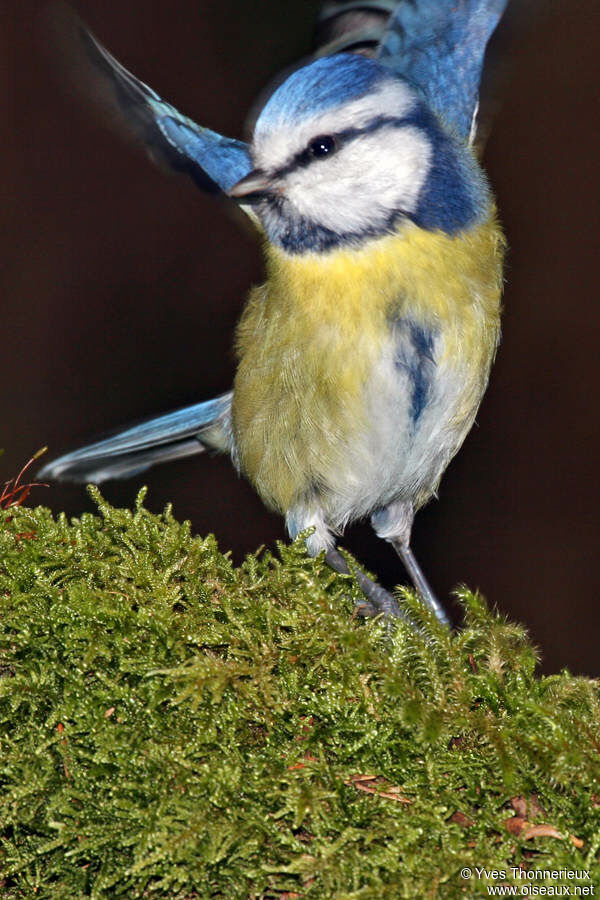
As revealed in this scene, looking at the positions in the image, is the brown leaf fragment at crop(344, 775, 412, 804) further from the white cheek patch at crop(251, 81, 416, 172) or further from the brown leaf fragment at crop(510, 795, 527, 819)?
the white cheek patch at crop(251, 81, 416, 172)

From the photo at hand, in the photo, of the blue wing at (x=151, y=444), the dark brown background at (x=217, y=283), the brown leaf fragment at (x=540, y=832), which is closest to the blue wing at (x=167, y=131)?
the blue wing at (x=151, y=444)

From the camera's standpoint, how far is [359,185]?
1.79 metres

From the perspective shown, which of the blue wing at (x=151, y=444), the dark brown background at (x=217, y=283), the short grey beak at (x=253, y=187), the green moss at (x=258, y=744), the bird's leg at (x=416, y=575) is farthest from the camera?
the dark brown background at (x=217, y=283)

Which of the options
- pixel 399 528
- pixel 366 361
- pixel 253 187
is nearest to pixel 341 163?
pixel 253 187

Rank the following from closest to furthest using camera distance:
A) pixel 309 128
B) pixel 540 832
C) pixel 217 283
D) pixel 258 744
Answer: pixel 540 832, pixel 258 744, pixel 309 128, pixel 217 283

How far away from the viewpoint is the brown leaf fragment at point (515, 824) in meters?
1.15

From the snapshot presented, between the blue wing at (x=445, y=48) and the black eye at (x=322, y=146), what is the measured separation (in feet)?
1.59

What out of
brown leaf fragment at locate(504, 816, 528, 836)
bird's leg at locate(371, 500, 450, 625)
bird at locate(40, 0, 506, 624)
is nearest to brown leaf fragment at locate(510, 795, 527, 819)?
brown leaf fragment at locate(504, 816, 528, 836)

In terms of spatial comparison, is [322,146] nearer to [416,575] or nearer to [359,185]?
[359,185]

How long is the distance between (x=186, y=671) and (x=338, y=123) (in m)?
1.10

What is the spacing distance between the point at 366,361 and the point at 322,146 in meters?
0.43

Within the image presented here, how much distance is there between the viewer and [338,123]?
177 cm

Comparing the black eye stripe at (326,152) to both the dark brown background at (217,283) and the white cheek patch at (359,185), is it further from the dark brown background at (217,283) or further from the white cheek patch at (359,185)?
the dark brown background at (217,283)

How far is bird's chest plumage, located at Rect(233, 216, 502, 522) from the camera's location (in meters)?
1.79
